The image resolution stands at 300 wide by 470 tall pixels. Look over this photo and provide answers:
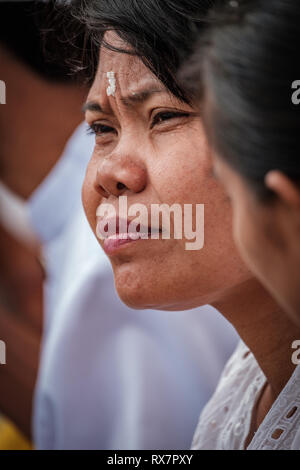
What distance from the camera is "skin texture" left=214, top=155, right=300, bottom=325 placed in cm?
40

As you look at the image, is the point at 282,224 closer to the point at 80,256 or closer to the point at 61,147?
the point at 80,256

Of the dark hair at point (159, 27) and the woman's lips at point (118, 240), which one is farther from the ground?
the dark hair at point (159, 27)

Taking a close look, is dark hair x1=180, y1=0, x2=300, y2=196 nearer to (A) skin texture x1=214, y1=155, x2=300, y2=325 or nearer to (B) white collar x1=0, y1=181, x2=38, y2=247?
(A) skin texture x1=214, y1=155, x2=300, y2=325

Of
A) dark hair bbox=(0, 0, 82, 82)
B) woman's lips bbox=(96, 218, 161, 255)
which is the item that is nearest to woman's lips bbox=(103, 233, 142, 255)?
woman's lips bbox=(96, 218, 161, 255)

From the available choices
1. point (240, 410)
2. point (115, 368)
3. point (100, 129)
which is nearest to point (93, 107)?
point (100, 129)

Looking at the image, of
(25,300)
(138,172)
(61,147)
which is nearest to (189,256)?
(138,172)

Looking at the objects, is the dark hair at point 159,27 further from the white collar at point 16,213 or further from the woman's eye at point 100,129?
the white collar at point 16,213

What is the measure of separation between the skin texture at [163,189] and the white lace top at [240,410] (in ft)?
0.41

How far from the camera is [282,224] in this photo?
41 centimetres

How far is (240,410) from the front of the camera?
74 cm

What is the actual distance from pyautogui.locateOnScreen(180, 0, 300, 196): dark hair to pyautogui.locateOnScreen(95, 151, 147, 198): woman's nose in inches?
6.0

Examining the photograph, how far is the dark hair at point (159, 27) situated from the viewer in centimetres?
57

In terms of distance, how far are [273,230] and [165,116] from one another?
0.22m

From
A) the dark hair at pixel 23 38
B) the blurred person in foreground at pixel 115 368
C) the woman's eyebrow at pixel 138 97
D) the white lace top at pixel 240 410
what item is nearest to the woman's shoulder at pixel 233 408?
the white lace top at pixel 240 410
